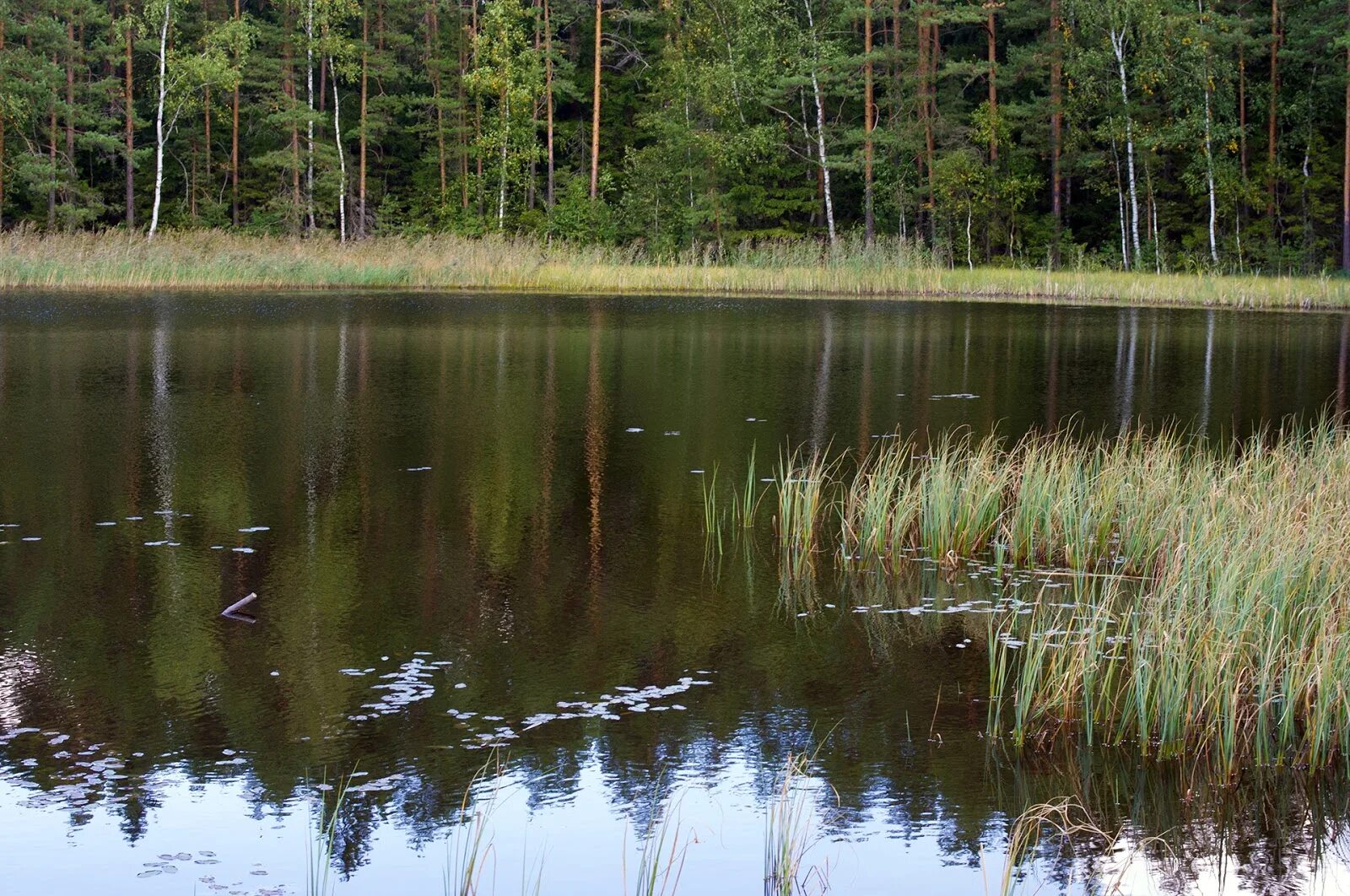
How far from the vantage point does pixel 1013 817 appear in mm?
4414

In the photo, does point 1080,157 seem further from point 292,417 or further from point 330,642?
point 330,642

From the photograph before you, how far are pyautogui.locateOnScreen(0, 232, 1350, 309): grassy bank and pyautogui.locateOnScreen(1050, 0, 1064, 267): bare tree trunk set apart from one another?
15.9 feet

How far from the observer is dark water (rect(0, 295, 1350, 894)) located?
414cm

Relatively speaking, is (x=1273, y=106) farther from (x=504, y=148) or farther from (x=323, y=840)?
(x=323, y=840)

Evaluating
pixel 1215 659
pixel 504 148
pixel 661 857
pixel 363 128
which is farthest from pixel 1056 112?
pixel 661 857

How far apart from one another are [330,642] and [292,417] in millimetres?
6561

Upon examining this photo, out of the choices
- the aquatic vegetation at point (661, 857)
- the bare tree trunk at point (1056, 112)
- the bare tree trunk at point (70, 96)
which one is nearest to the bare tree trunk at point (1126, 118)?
the bare tree trunk at point (1056, 112)

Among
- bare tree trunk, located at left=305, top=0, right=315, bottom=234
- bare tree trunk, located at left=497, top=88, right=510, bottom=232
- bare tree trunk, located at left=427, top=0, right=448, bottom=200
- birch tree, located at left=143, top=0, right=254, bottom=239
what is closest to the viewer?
birch tree, located at left=143, top=0, right=254, bottom=239

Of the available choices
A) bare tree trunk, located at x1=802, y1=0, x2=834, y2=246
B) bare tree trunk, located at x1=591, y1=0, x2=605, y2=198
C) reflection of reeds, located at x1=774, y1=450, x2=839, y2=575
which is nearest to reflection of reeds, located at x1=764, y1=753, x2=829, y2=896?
reflection of reeds, located at x1=774, y1=450, x2=839, y2=575

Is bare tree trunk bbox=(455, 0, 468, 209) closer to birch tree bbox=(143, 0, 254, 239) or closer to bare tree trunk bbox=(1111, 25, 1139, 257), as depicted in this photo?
birch tree bbox=(143, 0, 254, 239)

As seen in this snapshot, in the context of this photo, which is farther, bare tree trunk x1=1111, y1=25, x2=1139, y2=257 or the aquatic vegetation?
bare tree trunk x1=1111, y1=25, x2=1139, y2=257

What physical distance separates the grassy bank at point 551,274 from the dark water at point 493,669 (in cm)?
1636

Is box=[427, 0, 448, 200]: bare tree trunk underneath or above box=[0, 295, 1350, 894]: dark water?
above

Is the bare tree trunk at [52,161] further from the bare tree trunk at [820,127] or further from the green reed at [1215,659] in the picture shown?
the green reed at [1215,659]
